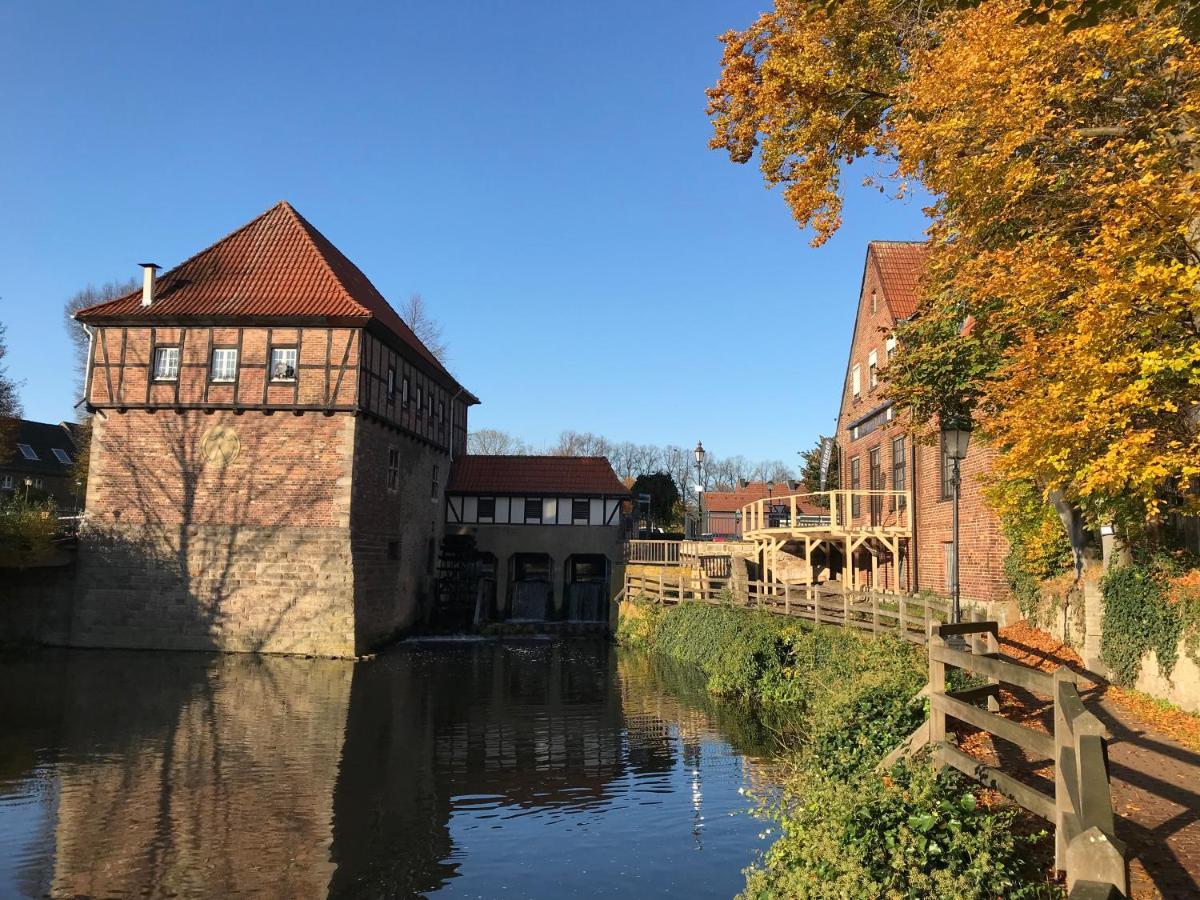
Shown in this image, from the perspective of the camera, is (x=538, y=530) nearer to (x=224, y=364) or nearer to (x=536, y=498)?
(x=536, y=498)

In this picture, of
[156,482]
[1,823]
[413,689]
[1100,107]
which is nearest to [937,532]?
[1100,107]

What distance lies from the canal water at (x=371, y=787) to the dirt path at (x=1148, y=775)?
3256 mm

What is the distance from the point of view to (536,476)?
35.1m

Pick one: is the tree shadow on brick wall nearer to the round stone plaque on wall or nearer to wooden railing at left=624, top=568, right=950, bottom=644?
the round stone plaque on wall

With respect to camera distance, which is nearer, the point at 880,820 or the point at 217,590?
the point at 880,820

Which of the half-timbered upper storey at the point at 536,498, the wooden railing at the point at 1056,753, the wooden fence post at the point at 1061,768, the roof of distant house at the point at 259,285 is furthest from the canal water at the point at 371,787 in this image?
the half-timbered upper storey at the point at 536,498

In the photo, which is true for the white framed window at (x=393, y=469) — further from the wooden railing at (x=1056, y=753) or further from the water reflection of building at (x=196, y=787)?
the wooden railing at (x=1056, y=753)

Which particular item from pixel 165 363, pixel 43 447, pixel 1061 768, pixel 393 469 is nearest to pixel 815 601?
pixel 1061 768

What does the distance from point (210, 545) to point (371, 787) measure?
51.1 ft

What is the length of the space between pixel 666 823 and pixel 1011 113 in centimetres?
912

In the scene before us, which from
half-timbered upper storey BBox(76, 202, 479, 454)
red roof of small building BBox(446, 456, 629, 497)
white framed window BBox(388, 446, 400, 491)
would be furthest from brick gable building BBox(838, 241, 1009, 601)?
white framed window BBox(388, 446, 400, 491)

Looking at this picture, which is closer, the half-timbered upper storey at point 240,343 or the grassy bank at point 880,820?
the grassy bank at point 880,820

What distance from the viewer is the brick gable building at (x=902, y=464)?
689 inches

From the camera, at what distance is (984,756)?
7.74 m
